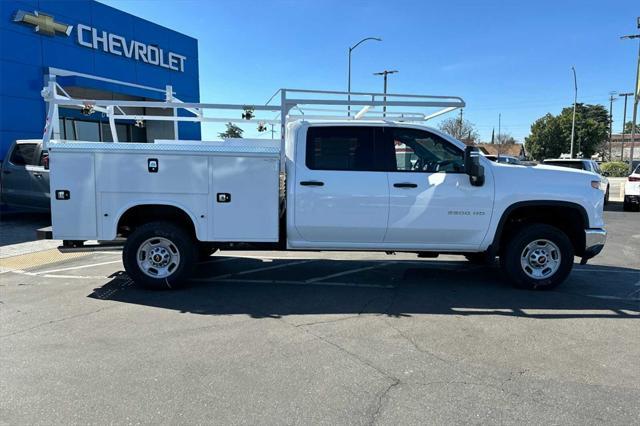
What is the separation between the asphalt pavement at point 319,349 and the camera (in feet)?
10.8

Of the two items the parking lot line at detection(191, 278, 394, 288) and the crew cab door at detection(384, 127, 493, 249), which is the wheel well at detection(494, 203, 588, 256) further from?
the parking lot line at detection(191, 278, 394, 288)

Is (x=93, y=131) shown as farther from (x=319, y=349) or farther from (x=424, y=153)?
(x=319, y=349)

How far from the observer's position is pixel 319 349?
4312 mm

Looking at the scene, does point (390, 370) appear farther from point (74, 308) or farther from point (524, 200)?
point (74, 308)

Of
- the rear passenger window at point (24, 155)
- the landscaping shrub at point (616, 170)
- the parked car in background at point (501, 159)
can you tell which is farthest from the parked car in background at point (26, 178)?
the landscaping shrub at point (616, 170)

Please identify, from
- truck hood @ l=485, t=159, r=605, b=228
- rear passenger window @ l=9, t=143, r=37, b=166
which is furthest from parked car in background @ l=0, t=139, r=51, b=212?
truck hood @ l=485, t=159, r=605, b=228

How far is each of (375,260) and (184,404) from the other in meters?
5.21

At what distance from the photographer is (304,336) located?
182 inches

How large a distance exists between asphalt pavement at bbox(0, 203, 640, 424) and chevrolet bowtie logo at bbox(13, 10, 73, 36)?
1126 cm

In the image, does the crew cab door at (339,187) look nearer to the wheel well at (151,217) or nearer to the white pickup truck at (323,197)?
the white pickup truck at (323,197)

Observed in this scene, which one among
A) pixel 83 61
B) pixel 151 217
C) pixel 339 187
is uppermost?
pixel 83 61

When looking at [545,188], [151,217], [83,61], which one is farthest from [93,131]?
[545,188]

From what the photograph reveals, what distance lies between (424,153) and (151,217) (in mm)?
3584

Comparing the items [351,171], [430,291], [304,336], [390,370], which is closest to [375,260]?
[430,291]
